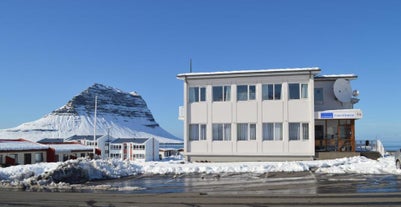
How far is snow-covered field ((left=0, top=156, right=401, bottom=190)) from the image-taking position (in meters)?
18.7

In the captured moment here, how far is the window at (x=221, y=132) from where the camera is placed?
29391 millimetres

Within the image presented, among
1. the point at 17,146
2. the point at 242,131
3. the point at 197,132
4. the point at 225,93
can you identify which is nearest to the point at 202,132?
the point at 197,132

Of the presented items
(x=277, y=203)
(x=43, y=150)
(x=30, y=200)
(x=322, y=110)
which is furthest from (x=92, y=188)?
(x=322, y=110)

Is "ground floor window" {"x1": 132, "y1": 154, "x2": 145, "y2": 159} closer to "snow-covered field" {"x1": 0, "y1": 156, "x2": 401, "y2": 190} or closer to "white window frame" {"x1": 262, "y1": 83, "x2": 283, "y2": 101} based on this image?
"white window frame" {"x1": 262, "y1": 83, "x2": 283, "y2": 101}

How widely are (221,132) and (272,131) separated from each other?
3548 mm

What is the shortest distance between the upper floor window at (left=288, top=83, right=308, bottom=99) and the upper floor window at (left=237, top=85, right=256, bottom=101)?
243 centimetres

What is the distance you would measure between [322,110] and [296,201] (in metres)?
18.4

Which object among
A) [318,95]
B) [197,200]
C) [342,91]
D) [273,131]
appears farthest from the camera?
[318,95]

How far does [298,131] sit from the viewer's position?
2806 cm

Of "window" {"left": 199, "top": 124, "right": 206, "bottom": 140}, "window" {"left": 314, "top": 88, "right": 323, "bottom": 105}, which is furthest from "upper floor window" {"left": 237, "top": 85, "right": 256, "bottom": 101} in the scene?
"window" {"left": 314, "top": 88, "right": 323, "bottom": 105}

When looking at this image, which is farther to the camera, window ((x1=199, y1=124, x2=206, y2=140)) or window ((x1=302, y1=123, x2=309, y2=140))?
window ((x1=199, y1=124, x2=206, y2=140))

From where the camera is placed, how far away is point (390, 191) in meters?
13.6

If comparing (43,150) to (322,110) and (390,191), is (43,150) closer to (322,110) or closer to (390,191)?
(322,110)

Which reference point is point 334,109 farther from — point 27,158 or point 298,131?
point 27,158
